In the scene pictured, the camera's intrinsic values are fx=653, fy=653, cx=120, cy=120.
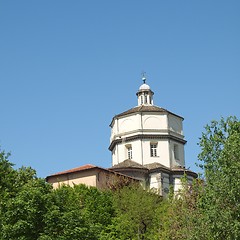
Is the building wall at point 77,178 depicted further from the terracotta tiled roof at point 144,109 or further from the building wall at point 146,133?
the terracotta tiled roof at point 144,109

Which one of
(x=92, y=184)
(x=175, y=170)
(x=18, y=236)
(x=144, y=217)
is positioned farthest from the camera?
(x=175, y=170)

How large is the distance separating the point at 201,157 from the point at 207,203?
271 centimetres

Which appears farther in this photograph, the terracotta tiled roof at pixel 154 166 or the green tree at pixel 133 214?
the terracotta tiled roof at pixel 154 166

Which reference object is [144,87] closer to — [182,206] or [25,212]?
[182,206]

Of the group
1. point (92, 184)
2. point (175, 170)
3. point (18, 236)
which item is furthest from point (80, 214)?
point (175, 170)

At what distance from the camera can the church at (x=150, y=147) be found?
6669 centimetres

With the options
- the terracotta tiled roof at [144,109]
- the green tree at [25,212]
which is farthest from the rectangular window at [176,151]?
the green tree at [25,212]

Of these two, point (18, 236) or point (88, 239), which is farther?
point (88, 239)

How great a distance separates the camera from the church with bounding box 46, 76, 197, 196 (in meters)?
66.7

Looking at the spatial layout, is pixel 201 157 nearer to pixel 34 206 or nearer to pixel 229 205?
Answer: pixel 229 205

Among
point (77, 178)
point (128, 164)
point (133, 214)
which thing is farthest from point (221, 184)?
point (128, 164)

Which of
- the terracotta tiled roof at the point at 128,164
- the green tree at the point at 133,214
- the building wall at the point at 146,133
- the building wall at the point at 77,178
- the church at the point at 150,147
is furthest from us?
the building wall at the point at 146,133

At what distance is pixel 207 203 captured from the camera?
3055cm

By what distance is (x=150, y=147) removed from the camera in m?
69.8
